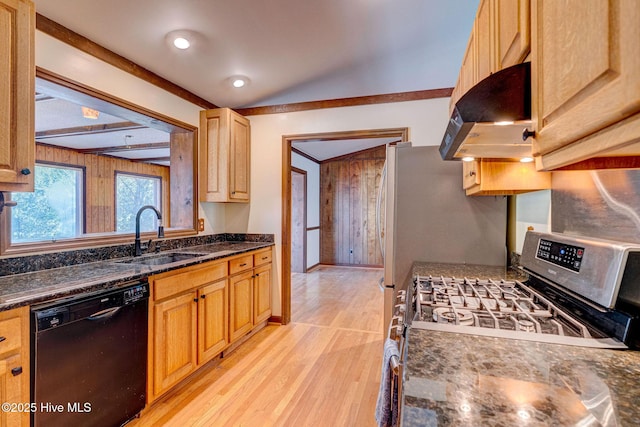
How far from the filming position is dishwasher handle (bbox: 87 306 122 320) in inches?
57.7

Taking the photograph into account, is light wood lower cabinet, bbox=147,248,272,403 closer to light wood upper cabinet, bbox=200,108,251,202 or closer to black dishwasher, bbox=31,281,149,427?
black dishwasher, bbox=31,281,149,427

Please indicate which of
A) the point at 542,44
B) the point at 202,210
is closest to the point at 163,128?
the point at 202,210

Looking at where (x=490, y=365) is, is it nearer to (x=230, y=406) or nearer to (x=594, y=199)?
(x=594, y=199)

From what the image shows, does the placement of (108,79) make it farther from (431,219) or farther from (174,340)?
(431,219)

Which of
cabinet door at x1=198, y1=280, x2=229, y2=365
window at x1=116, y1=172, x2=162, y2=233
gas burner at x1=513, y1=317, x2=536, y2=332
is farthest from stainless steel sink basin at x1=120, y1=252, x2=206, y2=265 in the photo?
window at x1=116, y1=172, x2=162, y2=233

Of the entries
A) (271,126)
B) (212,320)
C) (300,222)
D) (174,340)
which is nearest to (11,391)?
(174,340)

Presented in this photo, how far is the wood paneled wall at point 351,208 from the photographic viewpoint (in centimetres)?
637

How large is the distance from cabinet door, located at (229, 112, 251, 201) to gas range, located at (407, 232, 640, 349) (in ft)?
7.26

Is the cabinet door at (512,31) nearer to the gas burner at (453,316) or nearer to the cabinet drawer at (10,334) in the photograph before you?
the gas burner at (453,316)

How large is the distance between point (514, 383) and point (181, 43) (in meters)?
2.50

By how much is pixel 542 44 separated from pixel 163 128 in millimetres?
2907

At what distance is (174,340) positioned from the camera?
1972mm

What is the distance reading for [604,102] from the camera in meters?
0.49

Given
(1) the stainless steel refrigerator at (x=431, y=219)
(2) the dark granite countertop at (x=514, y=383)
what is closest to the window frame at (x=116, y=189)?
(1) the stainless steel refrigerator at (x=431, y=219)
